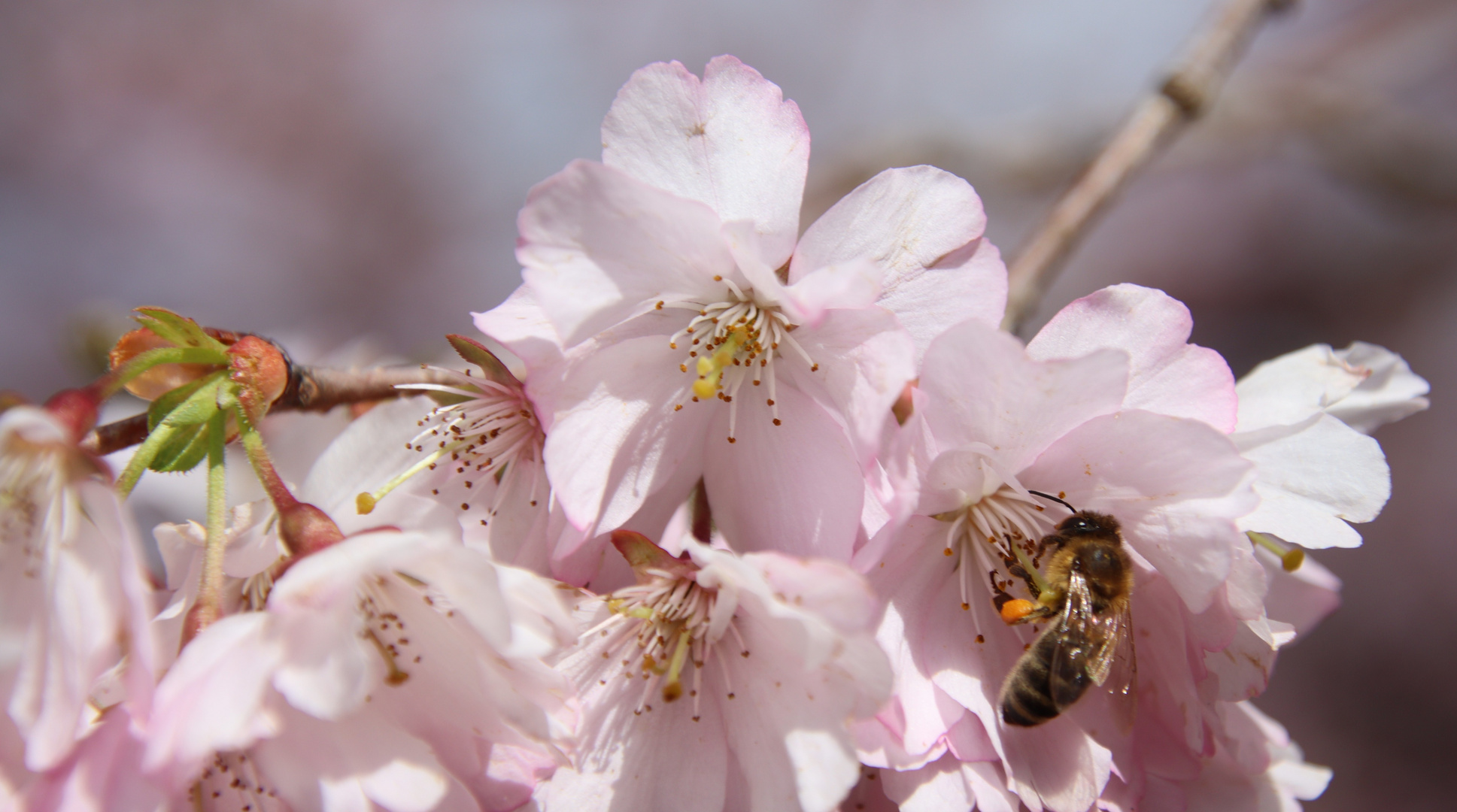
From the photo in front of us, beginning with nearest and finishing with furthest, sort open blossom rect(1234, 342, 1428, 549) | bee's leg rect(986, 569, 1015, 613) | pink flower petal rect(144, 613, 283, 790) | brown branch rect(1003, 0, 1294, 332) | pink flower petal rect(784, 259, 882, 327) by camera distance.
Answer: pink flower petal rect(144, 613, 283, 790), pink flower petal rect(784, 259, 882, 327), open blossom rect(1234, 342, 1428, 549), bee's leg rect(986, 569, 1015, 613), brown branch rect(1003, 0, 1294, 332)

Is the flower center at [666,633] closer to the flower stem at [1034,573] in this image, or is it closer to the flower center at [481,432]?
the flower center at [481,432]

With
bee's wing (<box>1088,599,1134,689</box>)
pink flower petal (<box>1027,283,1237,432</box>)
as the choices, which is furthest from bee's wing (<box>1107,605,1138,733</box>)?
→ pink flower petal (<box>1027,283,1237,432</box>)

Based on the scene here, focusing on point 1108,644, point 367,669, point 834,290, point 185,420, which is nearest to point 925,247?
point 834,290

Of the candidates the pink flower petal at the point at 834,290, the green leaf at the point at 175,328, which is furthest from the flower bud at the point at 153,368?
the pink flower petal at the point at 834,290

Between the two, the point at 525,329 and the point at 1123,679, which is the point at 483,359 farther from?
the point at 1123,679

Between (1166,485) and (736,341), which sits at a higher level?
(1166,485)

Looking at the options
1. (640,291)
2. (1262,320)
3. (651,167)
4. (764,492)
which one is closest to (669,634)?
(764,492)

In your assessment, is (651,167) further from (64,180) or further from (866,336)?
(64,180)

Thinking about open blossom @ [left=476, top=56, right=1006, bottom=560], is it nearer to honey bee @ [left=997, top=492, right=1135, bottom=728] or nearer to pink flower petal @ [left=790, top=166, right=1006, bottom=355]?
pink flower petal @ [left=790, top=166, right=1006, bottom=355]
